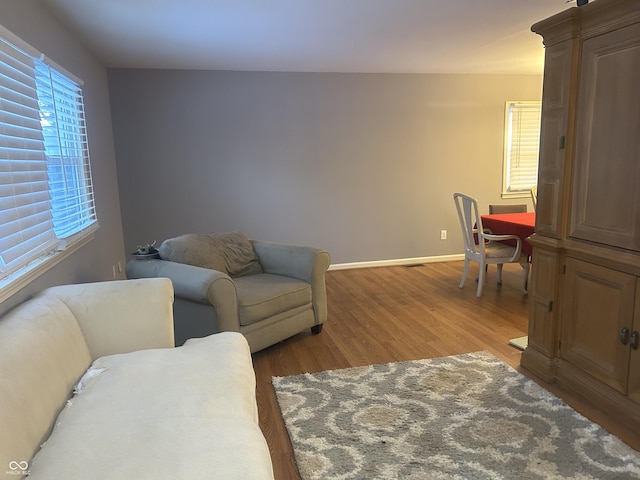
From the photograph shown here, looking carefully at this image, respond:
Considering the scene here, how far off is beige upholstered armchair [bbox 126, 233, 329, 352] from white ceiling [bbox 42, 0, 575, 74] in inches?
58.0

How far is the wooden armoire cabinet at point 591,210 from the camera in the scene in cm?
205

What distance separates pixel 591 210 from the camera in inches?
89.0

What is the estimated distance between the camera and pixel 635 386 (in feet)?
6.80

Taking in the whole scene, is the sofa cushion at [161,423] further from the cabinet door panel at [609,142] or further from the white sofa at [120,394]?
the cabinet door panel at [609,142]

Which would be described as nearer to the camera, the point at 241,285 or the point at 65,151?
the point at 65,151

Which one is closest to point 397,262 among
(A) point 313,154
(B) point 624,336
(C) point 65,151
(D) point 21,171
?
(A) point 313,154

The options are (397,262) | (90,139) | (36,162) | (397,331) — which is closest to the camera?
(36,162)

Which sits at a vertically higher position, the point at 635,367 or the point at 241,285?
the point at 241,285

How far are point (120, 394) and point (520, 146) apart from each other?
536 centimetres

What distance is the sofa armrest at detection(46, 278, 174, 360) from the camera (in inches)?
73.9

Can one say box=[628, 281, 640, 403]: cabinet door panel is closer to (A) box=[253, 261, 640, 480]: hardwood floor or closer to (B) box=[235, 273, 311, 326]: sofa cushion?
(A) box=[253, 261, 640, 480]: hardwood floor

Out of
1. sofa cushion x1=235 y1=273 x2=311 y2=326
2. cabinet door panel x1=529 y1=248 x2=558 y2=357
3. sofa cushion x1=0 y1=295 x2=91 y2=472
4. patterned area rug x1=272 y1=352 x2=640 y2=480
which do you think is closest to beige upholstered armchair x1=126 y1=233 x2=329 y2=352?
sofa cushion x1=235 y1=273 x2=311 y2=326

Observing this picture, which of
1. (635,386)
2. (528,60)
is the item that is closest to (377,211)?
Answer: (528,60)

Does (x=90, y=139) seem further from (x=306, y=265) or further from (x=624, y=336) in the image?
(x=624, y=336)
